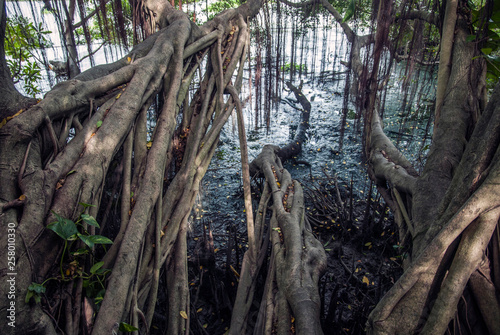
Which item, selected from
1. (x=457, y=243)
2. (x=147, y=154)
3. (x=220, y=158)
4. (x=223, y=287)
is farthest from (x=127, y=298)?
(x=220, y=158)

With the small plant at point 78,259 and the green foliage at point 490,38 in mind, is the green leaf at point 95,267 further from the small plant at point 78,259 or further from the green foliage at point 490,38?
the green foliage at point 490,38

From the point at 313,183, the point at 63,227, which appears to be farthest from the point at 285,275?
the point at 313,183

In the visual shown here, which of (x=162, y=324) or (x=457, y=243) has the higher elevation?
(x=457, y=243)

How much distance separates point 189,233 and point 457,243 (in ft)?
9.88

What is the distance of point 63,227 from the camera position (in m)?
1.28

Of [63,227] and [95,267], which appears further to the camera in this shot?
[95,267]

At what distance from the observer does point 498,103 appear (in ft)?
4.39

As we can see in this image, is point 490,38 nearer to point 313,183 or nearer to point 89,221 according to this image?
point 89,221

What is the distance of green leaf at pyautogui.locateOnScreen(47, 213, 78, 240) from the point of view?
4.07 ft

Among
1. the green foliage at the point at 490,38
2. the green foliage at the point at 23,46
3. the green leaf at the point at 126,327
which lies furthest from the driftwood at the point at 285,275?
the green foliage at the point at 23,46

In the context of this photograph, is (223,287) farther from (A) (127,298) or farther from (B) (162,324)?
(A) (127,298)

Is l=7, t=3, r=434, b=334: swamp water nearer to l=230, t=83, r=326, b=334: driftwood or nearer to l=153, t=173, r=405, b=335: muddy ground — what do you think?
l=153, t=173, r=405, b=335: muddy ground

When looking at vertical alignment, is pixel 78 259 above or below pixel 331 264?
above

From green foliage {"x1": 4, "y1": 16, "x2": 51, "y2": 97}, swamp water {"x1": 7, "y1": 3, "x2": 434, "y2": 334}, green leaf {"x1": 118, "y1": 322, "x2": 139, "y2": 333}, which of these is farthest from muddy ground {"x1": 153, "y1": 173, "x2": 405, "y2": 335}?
green foliage {"x1": 4, "y1": 16, "x2": 51, "y2": 97}
